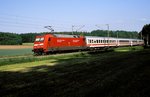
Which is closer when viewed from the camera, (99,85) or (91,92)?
(91,92)

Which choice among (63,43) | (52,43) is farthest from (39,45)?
(63,43)

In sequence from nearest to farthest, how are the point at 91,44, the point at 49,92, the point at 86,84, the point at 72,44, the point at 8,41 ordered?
the point at 49,92
the point at 86,84
the point at 72,44
the point at 91,44
the point at 8,41

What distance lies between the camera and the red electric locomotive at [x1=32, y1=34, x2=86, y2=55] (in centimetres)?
3902

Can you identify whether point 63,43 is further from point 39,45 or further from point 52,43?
point 39,45

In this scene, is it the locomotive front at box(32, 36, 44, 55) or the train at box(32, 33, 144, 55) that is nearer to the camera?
the locomotive front at box(32, 36, 44, 55)

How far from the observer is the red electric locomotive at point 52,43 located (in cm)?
3902

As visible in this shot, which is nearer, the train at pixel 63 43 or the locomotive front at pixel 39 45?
the locomotive front at pixel 39 45

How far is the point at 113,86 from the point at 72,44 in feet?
119

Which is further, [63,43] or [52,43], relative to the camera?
[63,43]

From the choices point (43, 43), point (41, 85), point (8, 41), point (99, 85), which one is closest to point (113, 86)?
point (99, 85)

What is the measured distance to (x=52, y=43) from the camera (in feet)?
131

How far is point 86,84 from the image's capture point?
36.8ft

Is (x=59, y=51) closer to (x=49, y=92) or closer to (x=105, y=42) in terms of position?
(x=105, y=42)

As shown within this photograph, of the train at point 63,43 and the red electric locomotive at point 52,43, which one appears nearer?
the red electric locomotive at point 52,43
